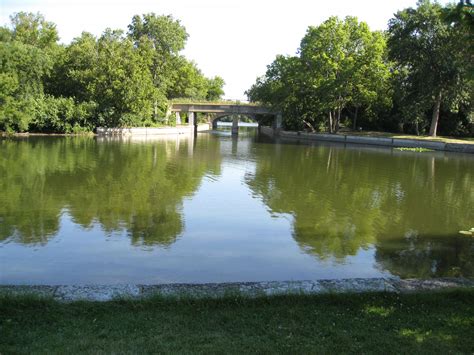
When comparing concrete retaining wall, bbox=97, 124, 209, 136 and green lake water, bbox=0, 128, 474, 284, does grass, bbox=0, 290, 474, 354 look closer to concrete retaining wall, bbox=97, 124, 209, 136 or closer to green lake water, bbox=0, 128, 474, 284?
green lake water, bbox=0, 128, 474, 284

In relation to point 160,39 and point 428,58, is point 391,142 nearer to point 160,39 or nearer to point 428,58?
point 428,58

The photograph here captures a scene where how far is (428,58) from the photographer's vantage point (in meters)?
48.8

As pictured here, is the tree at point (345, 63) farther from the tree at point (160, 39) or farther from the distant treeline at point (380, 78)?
the tree at point (160, 39)

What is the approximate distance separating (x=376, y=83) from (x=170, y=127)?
1127 inches

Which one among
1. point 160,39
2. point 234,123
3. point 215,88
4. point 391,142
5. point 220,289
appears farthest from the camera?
point 215,88

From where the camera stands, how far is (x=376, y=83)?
57969 mm

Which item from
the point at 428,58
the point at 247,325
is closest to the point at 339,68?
the point at 428,58

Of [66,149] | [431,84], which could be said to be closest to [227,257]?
[66,149]

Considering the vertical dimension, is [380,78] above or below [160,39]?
below

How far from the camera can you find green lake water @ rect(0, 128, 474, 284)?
9.72 m

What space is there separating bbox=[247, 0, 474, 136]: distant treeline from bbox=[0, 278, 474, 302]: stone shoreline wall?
3686cm

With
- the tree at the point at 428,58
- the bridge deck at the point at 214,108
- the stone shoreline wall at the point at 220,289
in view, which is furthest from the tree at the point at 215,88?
the stone shoreline wall at the point at 220,289

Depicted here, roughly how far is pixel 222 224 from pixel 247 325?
8.25 meters

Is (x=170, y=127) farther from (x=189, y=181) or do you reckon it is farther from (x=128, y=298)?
(x=128, y=298)
